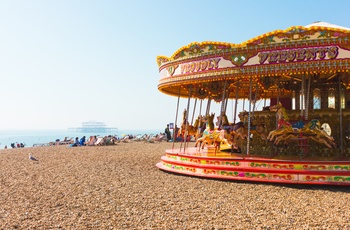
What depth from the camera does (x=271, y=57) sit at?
36.9 ft

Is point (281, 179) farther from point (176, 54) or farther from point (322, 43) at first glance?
point (176, 54)

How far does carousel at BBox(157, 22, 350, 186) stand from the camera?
34.8 ft

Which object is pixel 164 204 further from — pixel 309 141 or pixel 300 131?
pixel 309 141

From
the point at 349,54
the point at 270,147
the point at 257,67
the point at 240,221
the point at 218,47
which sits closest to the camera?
the point at 240,221

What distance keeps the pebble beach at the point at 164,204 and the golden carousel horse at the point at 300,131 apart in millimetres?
1839

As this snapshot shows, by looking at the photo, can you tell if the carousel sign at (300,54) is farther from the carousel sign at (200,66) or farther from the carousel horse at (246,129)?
the carousel horse at (246,129)

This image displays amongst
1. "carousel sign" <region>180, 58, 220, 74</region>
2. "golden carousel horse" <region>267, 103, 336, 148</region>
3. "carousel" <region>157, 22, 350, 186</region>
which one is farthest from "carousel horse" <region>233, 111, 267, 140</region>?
"carousel sign" <region>180, 58, 220, 74</region>

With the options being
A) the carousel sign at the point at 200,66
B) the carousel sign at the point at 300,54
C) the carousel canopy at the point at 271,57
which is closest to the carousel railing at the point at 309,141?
the carousel canopy at the point at 271,57

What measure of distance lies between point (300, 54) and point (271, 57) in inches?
34.0

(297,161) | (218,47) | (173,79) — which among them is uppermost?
(218,47)

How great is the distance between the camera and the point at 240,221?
262 inches

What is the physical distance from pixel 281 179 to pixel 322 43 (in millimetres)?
4187

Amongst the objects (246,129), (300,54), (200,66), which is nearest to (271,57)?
(300,54)

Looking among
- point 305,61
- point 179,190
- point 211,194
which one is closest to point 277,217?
point 211,194
